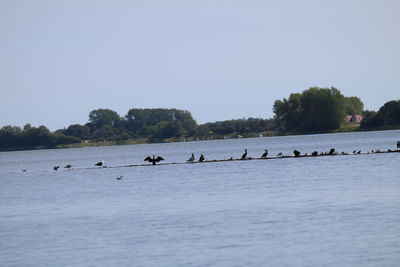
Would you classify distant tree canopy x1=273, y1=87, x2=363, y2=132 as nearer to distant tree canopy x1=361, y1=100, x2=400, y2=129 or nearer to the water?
distant tree canopy x1=361, y1=100, x2=400, y2=129

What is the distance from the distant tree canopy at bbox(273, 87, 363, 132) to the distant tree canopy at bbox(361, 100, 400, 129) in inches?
288

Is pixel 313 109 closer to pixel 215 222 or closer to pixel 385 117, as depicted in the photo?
pixel 385 117

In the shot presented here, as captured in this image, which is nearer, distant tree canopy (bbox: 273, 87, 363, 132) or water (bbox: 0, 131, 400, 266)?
water (bbox: 0, 131, 400, 266)

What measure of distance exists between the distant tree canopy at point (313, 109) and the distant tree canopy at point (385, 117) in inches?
288

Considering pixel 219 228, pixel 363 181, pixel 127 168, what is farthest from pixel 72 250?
pixel 127 168

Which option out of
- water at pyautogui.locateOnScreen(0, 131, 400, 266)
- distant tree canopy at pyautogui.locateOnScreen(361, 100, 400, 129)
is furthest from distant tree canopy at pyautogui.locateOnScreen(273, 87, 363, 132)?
water at pyautogui.locateOnScreen(0, 131, 400, 266)

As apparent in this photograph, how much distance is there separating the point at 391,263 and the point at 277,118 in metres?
163

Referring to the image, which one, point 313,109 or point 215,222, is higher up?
point 313,109

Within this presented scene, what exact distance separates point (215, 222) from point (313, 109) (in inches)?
5634

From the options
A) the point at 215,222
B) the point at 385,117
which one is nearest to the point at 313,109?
the point at 385,117

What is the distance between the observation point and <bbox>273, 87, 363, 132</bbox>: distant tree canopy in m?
169

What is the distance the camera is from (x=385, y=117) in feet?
565

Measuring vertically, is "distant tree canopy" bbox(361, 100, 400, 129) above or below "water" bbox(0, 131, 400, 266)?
above

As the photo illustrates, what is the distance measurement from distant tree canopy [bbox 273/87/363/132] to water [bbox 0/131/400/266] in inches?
4635
